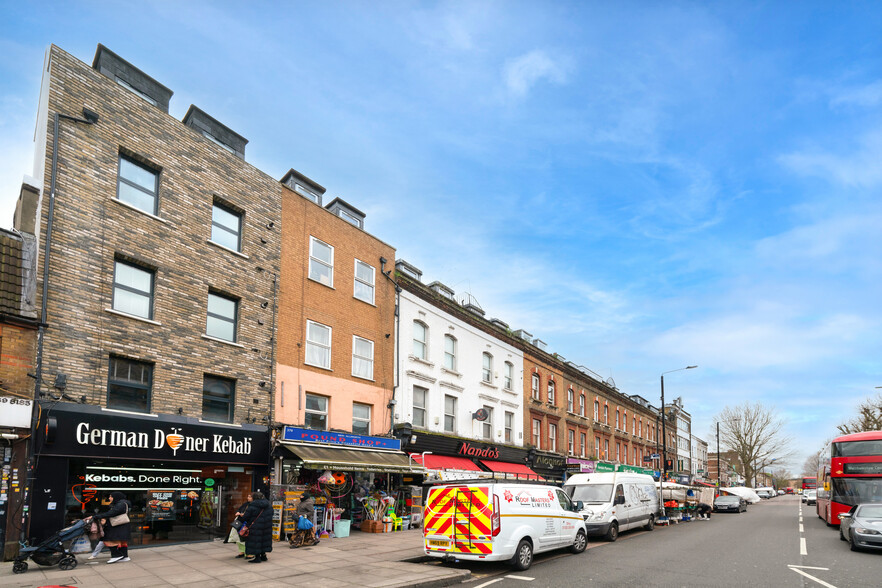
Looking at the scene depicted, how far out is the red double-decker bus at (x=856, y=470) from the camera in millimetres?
21984

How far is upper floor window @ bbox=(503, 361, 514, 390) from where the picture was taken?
3234 centimetres

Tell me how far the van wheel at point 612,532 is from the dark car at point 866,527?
6.58m

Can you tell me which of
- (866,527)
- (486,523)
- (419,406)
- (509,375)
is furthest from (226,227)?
(866,527)

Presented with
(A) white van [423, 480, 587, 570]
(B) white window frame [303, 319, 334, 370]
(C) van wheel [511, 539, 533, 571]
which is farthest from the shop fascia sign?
(C) van wheel [511, 539, 533, 571]

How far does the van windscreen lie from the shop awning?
546 centimetres

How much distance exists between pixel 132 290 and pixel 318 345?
6535 millimetres

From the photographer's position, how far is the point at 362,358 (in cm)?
2264

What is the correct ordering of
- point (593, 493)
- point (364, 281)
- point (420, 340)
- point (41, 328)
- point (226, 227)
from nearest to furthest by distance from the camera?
point (41, 328)
point (226, 227)
point (593, 493)
point (364, 281)
point (420, 340)

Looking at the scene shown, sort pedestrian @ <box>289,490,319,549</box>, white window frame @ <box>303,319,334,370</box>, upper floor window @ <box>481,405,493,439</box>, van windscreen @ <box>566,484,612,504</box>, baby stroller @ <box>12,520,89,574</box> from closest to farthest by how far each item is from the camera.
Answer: baby stroller @ <box>12,520,89,574</box>, pedestrian @ <box>289,490,319,549</box>, white window frame @ <box>303,319,334,370</box>, van windscreen @ <box>566,484,612,504</box>, upper floor window @ <box>481,405,493,439</box>

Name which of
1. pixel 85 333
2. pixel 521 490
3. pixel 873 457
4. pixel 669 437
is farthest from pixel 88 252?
pixel 669 437

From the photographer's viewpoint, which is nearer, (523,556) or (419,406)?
(523,556)

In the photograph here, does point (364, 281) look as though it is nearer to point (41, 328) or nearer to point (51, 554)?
point (41, 328)

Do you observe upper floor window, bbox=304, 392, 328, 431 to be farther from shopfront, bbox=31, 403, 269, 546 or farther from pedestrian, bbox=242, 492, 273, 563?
pedestrian, bbox=242, 492, 273, 563

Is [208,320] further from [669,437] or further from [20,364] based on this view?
[669,437]
